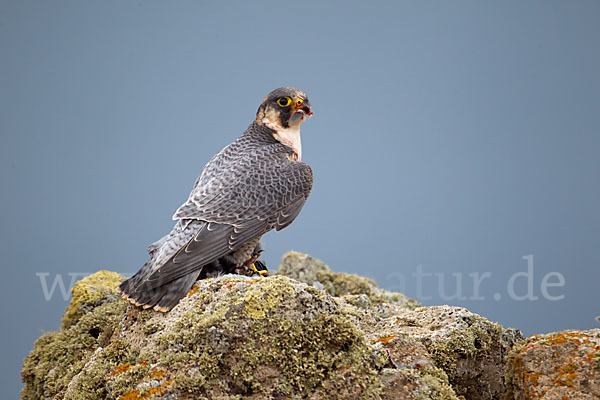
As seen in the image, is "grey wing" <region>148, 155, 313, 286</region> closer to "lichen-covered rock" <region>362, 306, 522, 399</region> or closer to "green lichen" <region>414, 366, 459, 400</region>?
"lichen-covered rock" <region>362, 306, 522, 399</region>

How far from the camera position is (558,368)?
5.07m

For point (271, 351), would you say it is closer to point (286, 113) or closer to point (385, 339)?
point (385, 339)

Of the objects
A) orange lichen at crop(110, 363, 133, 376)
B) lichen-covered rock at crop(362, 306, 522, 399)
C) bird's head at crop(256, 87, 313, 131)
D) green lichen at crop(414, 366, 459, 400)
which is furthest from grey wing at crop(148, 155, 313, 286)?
green lichen at crop(414, 366, 459, 400)

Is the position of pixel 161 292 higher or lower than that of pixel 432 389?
higher

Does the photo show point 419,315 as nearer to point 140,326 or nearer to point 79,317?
point 140,326

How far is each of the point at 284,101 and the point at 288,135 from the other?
0.55 meters

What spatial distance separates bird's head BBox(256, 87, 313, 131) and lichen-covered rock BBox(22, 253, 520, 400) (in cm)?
308

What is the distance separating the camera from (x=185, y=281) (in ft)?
20.2

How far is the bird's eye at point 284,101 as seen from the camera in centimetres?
790

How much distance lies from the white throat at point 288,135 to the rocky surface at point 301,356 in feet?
9.51

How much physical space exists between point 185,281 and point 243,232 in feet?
3.42

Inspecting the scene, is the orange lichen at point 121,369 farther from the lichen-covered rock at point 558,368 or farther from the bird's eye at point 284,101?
the bird's eye at point 284,101

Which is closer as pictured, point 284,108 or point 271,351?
point 271,351

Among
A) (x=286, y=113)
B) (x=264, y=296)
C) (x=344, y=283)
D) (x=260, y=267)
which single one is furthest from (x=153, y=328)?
(x=344, y=283)
